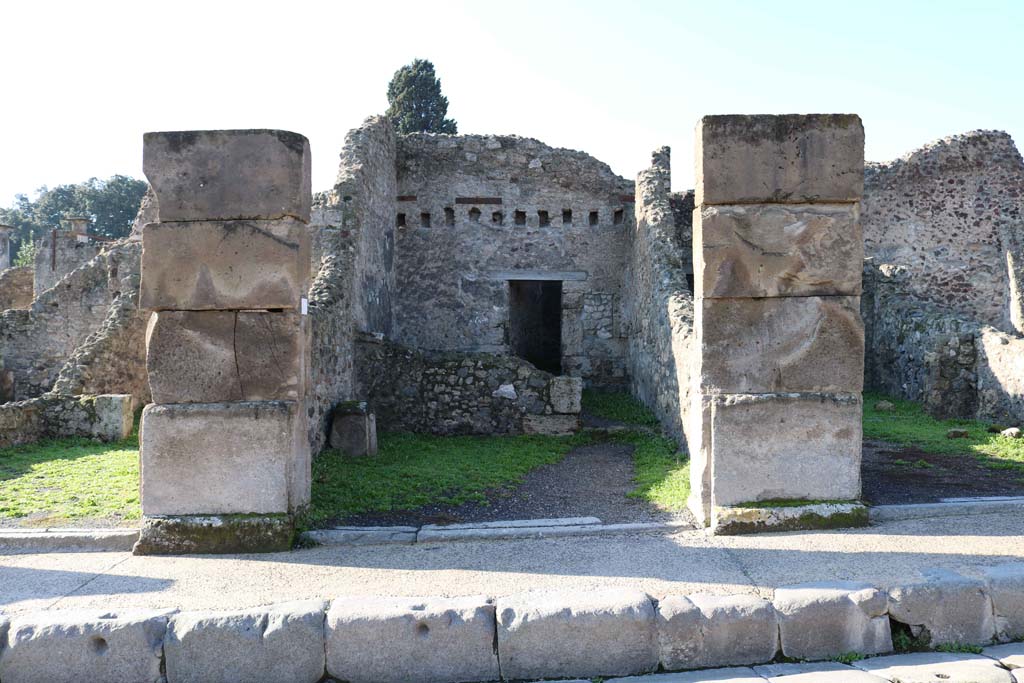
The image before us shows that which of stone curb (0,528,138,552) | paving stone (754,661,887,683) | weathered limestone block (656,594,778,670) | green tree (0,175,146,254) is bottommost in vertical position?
paving stone (754,661,887,683)

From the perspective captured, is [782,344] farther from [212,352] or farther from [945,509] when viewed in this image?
[212,352]

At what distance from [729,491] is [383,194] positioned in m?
8.30

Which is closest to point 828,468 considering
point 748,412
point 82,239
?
point 748,412

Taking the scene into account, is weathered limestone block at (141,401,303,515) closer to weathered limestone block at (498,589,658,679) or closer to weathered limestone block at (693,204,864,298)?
weathered limestone block at (498,589,658,679)

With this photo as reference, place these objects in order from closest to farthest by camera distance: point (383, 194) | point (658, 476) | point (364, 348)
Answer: point (658, 476)
point (364, 348)
point (383, 194)

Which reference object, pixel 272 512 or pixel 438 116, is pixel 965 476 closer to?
pixel 272 512

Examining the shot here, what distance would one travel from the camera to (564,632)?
3631mm

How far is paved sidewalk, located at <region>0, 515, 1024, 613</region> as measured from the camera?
407 cm

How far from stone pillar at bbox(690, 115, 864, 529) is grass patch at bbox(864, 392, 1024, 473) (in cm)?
232

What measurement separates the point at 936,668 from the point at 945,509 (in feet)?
6.56

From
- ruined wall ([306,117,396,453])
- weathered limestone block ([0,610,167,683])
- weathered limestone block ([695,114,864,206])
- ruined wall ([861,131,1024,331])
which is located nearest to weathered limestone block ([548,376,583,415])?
ruined wall ([306,117,396,453])

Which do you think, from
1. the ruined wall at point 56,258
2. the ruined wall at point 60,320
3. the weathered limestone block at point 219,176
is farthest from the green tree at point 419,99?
the weathered limestone block at point 219,176

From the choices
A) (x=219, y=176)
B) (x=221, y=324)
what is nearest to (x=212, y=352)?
(x=221, y=324)

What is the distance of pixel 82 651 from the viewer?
142 inches
